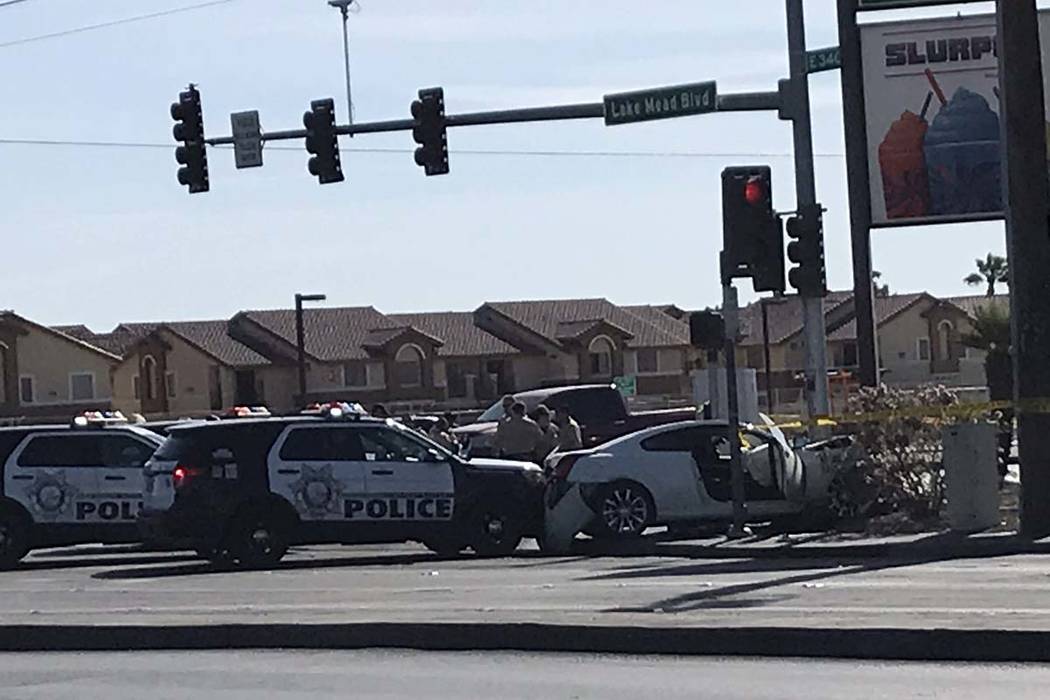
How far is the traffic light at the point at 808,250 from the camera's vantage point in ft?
80.6

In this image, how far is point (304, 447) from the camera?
76.9 feet

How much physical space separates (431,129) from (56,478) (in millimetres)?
7103

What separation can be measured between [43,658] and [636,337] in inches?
3074

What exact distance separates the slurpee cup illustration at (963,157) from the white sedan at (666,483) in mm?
8840

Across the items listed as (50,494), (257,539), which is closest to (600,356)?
(50,494)

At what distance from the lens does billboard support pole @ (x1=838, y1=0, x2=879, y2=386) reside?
29.3m

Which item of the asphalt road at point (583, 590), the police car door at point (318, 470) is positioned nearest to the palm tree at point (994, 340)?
the police car door at point (318, 470)

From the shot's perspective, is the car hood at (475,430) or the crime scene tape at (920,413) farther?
the car hood at (475,430)

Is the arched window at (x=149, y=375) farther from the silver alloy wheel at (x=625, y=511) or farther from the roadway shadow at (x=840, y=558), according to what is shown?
the roadway shadow at (x=840, y=558)

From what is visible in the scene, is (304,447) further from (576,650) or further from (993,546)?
(576,650)

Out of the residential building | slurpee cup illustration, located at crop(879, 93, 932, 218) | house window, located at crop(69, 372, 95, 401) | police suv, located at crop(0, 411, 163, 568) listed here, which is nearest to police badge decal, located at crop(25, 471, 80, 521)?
police suv, located at crop(0, 411, 163, 568)

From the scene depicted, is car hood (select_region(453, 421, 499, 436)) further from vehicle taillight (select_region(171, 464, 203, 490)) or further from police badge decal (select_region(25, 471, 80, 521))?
vehicle taillight (select_region(171, 464, 203, 490))

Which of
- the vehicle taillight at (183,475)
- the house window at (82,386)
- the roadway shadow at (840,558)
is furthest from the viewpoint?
the house window at (82,386)

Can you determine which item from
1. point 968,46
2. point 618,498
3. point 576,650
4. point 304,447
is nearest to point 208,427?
point 304,447
